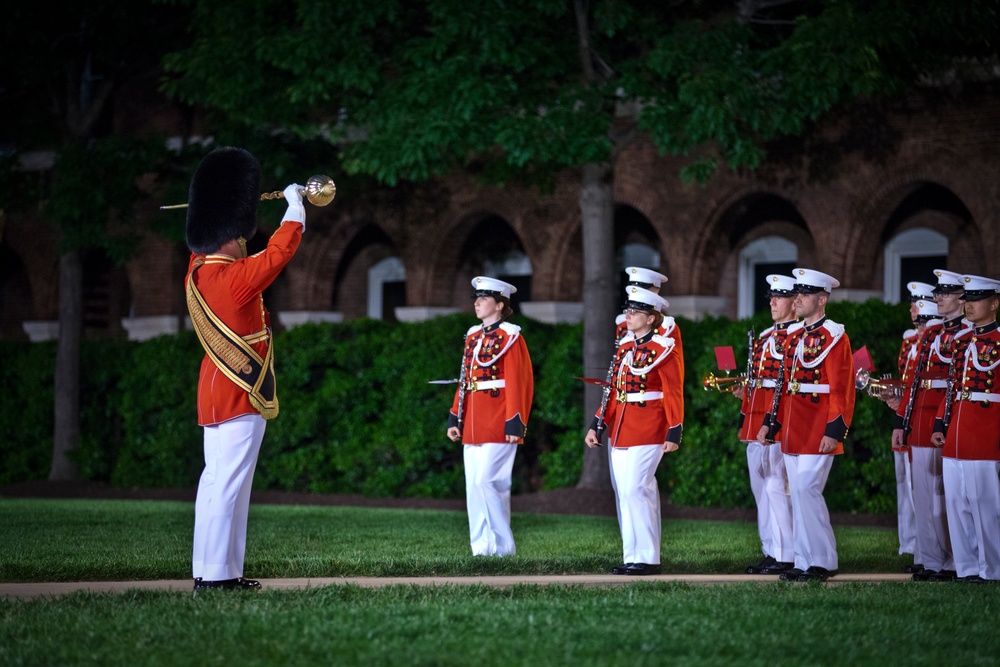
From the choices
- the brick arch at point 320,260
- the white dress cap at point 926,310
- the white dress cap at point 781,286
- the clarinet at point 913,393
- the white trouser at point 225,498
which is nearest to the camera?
the white trouser at point 225,498

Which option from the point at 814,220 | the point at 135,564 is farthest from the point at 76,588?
the point at 814,220

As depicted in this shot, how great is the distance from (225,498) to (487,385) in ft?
12.1

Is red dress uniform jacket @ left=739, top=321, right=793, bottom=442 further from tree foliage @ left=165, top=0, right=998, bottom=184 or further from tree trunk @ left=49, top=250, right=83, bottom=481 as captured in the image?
tree trunk @ left=49, top=250, right=83, bottom=481

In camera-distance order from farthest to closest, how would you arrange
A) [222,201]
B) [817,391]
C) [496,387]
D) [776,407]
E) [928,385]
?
[496,387] → [928,385] → [776,407] → [817,391] → [222,201]

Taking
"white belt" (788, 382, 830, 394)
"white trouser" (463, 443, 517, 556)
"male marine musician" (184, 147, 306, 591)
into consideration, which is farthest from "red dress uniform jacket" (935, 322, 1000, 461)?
"male marine musician" (184, 147, 306, 591)

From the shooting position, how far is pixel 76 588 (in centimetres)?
870

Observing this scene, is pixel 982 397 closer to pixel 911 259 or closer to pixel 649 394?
pixel 649 394

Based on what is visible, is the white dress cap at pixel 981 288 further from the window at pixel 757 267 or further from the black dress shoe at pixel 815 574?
the window at pixel 757 267

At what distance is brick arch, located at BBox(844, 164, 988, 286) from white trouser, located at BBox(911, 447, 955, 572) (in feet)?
27.7

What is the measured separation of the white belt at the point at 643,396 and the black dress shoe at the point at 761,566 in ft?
4.49

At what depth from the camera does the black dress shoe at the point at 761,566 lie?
1023 centimetres

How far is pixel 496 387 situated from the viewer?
11.3m

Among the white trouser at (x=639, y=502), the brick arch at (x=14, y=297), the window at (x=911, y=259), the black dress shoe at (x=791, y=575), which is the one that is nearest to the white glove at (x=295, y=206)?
the white trouser at (x=639, y=502)

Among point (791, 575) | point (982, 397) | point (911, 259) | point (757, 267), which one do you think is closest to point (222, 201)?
point (791, 575)
